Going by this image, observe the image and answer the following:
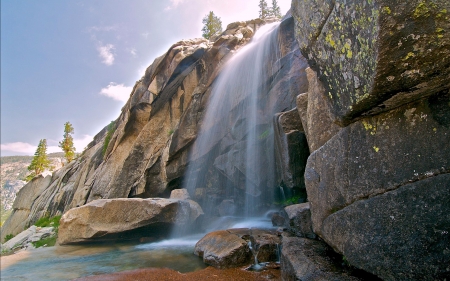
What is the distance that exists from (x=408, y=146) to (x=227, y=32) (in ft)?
90.4

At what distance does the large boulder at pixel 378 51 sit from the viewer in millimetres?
3836

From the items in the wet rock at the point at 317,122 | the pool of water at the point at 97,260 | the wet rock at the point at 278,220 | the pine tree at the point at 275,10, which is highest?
the pine tree at the point at 275,10

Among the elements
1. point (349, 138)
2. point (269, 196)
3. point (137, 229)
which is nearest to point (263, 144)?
point (269, 196)

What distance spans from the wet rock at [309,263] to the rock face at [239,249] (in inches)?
68.8

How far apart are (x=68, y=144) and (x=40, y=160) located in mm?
7324

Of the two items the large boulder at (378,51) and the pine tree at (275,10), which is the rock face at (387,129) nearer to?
the large boulder at (378,51)

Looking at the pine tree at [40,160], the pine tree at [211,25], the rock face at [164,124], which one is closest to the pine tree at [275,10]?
the pine tree at [211,25]

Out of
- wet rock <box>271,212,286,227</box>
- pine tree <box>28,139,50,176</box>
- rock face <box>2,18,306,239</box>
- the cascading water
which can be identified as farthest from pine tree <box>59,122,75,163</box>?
wet rock <box>271,212,286,227</box>

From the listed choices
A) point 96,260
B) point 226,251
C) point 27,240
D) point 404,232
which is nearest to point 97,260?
point 96,260

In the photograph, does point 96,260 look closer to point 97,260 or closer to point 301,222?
point 97,260

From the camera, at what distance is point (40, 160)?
62.9 m

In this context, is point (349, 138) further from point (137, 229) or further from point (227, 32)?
point (227, 32)

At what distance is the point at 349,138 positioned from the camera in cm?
589

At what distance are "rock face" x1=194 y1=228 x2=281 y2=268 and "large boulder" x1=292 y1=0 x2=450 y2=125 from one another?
6283mm
